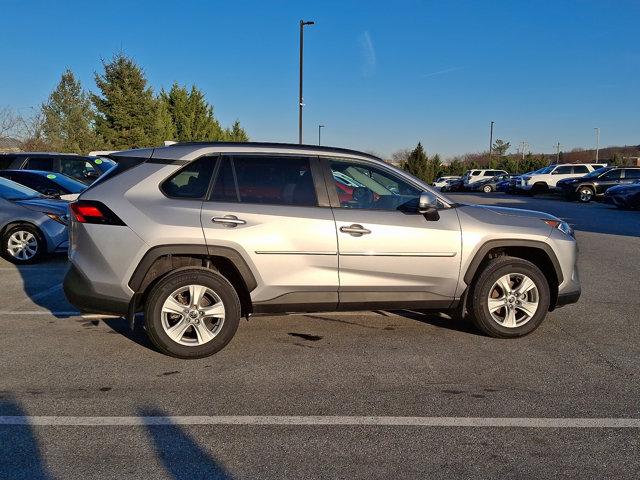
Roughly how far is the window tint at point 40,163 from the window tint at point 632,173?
25.5m

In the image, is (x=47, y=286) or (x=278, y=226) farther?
(x=47, y=286)

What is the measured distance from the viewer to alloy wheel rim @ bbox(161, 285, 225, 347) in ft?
14.5

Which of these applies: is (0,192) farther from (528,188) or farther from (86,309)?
(528,188)

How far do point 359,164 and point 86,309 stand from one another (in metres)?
2.70

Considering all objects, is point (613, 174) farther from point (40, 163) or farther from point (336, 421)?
point (336, 421)

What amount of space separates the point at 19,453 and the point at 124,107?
3136 cm

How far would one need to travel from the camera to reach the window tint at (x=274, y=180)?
4609 mm

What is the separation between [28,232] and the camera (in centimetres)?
866

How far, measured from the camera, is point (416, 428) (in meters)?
3.33

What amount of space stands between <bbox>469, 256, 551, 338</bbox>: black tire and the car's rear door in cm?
135

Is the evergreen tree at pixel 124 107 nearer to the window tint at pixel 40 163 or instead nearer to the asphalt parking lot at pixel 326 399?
the window tint at pixel 40 163

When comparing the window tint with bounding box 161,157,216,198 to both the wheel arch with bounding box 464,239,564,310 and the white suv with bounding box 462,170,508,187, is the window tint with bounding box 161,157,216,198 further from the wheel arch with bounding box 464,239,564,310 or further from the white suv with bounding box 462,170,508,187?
the white suv with bounding box 462,170,508,187

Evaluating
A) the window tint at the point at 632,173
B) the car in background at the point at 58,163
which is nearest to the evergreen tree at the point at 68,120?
the car in background at the point at 58,163

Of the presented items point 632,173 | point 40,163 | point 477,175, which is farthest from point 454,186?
point 40,163
